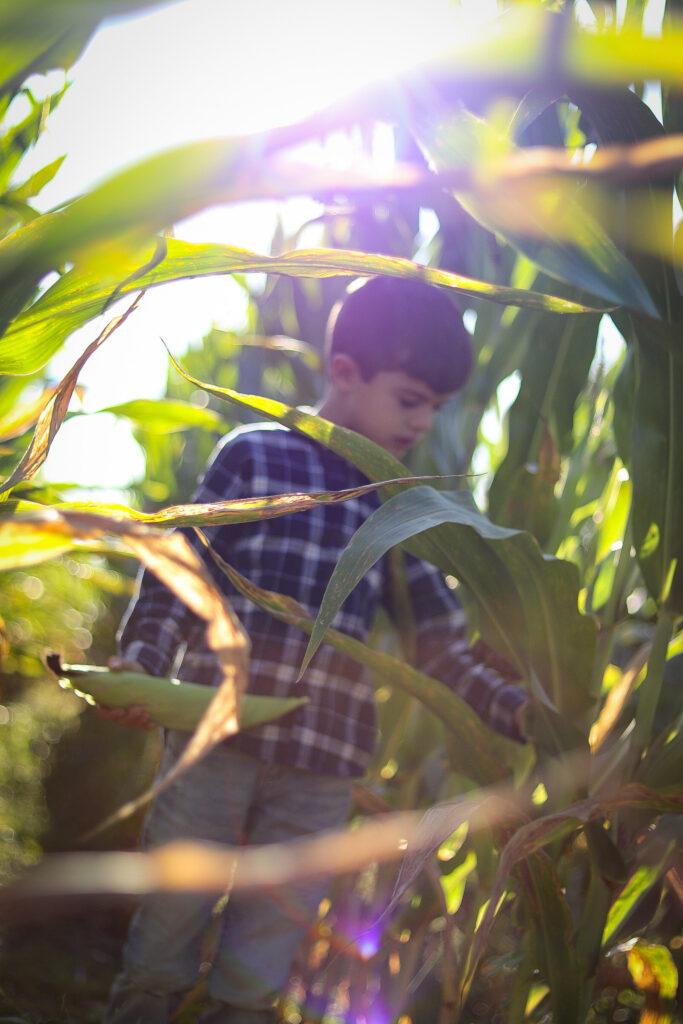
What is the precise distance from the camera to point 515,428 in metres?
0.70

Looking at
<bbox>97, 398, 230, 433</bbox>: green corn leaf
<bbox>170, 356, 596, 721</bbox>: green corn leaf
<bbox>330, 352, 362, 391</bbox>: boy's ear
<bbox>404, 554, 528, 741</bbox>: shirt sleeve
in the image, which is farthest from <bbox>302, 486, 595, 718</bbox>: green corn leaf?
<bbox>330, 352, 362, 391</bbox>: boy's ear

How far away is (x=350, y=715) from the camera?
757mm

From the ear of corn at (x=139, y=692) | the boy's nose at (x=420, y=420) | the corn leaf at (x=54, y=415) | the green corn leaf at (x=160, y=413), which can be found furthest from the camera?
the boy's nose at (x=420, y=420)

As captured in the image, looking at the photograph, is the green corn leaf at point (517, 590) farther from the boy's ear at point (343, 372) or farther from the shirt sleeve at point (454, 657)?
the boy's ear at point (343, 372)

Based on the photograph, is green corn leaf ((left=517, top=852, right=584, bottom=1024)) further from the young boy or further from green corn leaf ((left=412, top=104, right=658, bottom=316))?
green corn leaf ((left=412, top=104, right=658, bottom=316))

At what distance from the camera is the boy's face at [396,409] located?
31.7 inches

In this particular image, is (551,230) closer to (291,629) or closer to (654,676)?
(654,676)

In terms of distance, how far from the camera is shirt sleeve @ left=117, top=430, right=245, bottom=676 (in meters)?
0.68

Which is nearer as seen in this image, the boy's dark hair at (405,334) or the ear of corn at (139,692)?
the ear of corn at (139,692)

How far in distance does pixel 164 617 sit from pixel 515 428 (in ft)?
1.22

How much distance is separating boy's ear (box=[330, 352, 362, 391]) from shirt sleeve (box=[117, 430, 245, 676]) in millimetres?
189

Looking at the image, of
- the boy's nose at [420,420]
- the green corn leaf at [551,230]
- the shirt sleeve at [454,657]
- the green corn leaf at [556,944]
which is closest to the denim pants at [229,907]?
the shirt sleeve at [454,657]

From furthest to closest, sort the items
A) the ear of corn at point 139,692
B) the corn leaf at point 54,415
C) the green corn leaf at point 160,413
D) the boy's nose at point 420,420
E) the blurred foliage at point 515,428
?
the boy's nose at point 420,420, the green corn leaf at point 160,413, the ear of corn at point 139,692, the corn leaf at point 54,415, the blurred foliage at point 515,428

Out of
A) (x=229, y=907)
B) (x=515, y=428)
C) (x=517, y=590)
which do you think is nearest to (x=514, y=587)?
(x=517, y=590)
